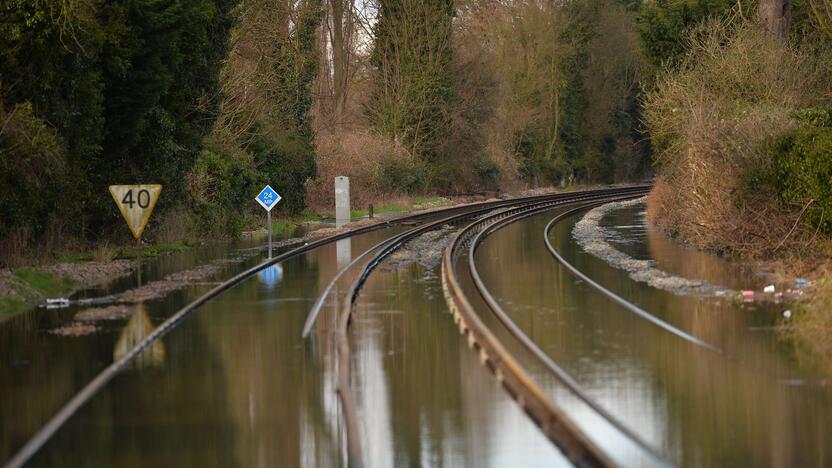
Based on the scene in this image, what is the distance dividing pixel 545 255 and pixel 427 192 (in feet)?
123

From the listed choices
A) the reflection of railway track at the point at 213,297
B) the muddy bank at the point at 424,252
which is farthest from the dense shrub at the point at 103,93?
the muddy bank at the point at 424,252

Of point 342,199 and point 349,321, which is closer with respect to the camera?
point 349,321

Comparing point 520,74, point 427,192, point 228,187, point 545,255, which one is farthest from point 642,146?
point 545,255

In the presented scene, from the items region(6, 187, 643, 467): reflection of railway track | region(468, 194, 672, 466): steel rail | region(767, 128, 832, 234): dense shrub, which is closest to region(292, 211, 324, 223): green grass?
region(6, 187, 643, 467): reflection of railway track

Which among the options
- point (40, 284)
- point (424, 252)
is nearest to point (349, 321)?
point (40, 284)

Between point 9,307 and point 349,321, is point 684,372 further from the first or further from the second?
point 9,307

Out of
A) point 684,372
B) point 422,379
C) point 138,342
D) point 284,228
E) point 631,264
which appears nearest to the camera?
point 422,379

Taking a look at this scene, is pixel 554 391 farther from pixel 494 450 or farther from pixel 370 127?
pixel 370 127

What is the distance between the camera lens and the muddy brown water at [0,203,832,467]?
30.0 ft

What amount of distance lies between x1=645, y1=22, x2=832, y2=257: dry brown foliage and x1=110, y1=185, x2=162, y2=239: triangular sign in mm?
12453

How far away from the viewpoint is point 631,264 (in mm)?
A: 25656

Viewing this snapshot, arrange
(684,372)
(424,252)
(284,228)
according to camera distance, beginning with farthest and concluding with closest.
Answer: (284,228)
(424,252)
(684,372)

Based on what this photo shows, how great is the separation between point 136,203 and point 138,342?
29.2 ft

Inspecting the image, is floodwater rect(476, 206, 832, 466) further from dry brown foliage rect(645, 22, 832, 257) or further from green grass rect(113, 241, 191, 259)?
green grass rect(113, 241, 191, 259)
